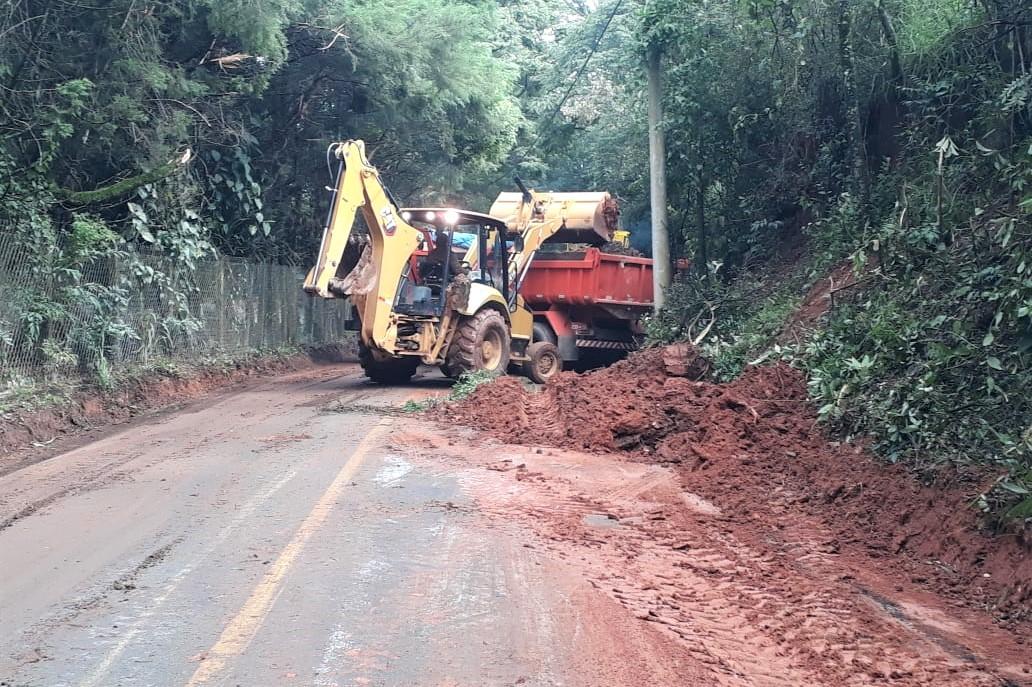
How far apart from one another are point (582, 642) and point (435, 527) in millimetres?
2457

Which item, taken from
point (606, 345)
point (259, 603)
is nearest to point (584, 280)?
point (606, 345)

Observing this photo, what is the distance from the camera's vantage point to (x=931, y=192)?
11828mm

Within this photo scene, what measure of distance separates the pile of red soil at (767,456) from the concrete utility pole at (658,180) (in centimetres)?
329

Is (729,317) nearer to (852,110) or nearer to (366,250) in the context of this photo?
(852,110)

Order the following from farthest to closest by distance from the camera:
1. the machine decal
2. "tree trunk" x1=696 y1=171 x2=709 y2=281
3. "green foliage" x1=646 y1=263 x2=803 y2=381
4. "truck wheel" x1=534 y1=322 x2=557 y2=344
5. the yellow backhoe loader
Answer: "tree trunk" x1=696 y1=171 x2=709 y2=281, "truck wheel" x1=534 y1=322 x2=557 y2=344, the machine decal, the yellow backhoe loader, "green foliage" x1=646 y1=263 x2=803 y2=381

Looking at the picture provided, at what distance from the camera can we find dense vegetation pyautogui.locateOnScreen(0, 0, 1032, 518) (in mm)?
9344

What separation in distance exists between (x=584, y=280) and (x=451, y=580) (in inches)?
531

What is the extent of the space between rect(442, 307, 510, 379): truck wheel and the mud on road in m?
5.69

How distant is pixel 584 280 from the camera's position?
63.3ft

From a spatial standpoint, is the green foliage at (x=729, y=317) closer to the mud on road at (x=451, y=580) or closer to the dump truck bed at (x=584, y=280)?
the dump truck bed at (x=584, y=280)

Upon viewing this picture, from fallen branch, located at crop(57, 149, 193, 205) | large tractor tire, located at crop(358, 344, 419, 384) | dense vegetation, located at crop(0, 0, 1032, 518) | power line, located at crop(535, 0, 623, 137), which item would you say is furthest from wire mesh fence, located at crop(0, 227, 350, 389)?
power line, located at crop(535, 0, 623, 137)

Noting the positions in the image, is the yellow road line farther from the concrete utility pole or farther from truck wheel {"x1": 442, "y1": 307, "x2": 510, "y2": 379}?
the concrete utility pole

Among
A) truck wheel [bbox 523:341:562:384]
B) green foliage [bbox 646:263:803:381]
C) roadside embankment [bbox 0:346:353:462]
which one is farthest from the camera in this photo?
truck wheel [bbox 523:341:562:384]

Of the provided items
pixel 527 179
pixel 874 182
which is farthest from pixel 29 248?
pixel 527 179
